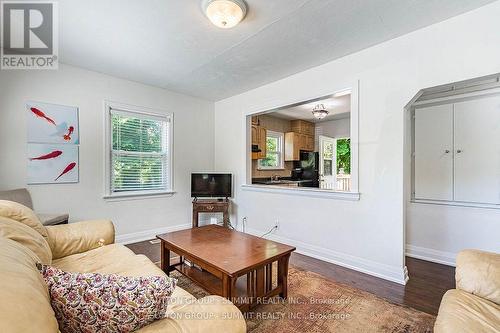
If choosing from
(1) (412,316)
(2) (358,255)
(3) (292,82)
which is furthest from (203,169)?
(1) (412,316)

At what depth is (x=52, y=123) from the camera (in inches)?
117

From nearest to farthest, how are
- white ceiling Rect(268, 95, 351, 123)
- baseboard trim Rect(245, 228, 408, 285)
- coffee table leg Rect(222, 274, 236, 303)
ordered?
coffee table leg Rect(222, 274, 236, 303) < baseboard trim Rect(245, 228, 408, 285) < white ceiling Rect(268, 95, 351, 123)

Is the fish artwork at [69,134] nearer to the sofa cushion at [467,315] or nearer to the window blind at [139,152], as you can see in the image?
the window blind at [139,152]

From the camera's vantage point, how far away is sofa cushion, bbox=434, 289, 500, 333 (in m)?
1.09

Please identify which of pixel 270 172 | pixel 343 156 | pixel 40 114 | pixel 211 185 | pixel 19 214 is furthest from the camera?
pixel 343 156

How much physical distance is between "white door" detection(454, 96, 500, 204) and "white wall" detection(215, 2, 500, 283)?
262 mm

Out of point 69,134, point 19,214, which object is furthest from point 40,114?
point 19,214

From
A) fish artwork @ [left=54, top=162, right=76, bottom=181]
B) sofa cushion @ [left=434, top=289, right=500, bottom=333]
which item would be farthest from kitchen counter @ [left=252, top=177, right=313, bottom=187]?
sofa cushion @ [left=434, top=289, right=500, bottom=333]

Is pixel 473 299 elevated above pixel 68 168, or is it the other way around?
pixel 68 168

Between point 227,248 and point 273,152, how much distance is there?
4.08 meters

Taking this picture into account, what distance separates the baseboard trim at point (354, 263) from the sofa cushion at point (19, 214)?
111 inches

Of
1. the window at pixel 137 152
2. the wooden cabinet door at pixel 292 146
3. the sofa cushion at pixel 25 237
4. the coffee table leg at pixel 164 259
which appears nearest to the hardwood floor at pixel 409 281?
the coffee table leg at pixel 164 259

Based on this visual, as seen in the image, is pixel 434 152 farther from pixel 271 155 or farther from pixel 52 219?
pixel 52 219

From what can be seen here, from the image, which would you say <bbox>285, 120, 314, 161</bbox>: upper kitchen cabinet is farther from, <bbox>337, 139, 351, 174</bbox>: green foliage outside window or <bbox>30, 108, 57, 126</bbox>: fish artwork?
<bbox>30, 108, 57, 126</bbox>: fish artwork
